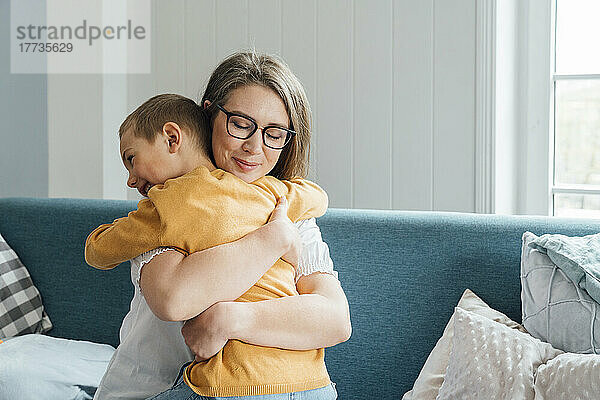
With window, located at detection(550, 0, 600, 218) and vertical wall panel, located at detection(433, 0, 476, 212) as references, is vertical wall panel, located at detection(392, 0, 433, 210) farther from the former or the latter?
window, located at detection(550, 0, 600, 218)

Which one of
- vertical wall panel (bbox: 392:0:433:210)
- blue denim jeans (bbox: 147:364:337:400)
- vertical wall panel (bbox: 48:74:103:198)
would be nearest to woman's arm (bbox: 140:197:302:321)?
blue denim jeans (bbox: 147:364:337:400)

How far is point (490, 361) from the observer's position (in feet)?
4.62

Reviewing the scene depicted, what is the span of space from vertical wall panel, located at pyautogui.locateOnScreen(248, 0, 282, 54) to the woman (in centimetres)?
95

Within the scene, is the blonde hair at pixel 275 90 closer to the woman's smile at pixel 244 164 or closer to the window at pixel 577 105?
the woman's smile at pixel 244 164

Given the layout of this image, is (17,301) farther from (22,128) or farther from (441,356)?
(441,356)

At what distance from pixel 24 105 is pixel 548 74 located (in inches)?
78.1

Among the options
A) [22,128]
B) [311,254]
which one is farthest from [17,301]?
[311,254]

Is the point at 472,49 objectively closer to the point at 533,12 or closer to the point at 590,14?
the point at 533,12

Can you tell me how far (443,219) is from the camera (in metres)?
1.82

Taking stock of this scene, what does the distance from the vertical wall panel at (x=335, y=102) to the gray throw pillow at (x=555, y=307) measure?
2.76 ft

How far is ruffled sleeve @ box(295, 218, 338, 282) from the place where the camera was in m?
1.45

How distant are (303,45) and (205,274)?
134 cm

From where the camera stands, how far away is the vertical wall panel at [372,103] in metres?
2.27

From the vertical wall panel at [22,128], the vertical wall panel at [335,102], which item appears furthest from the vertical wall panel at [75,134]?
the vertical wall panel at [335,102]
